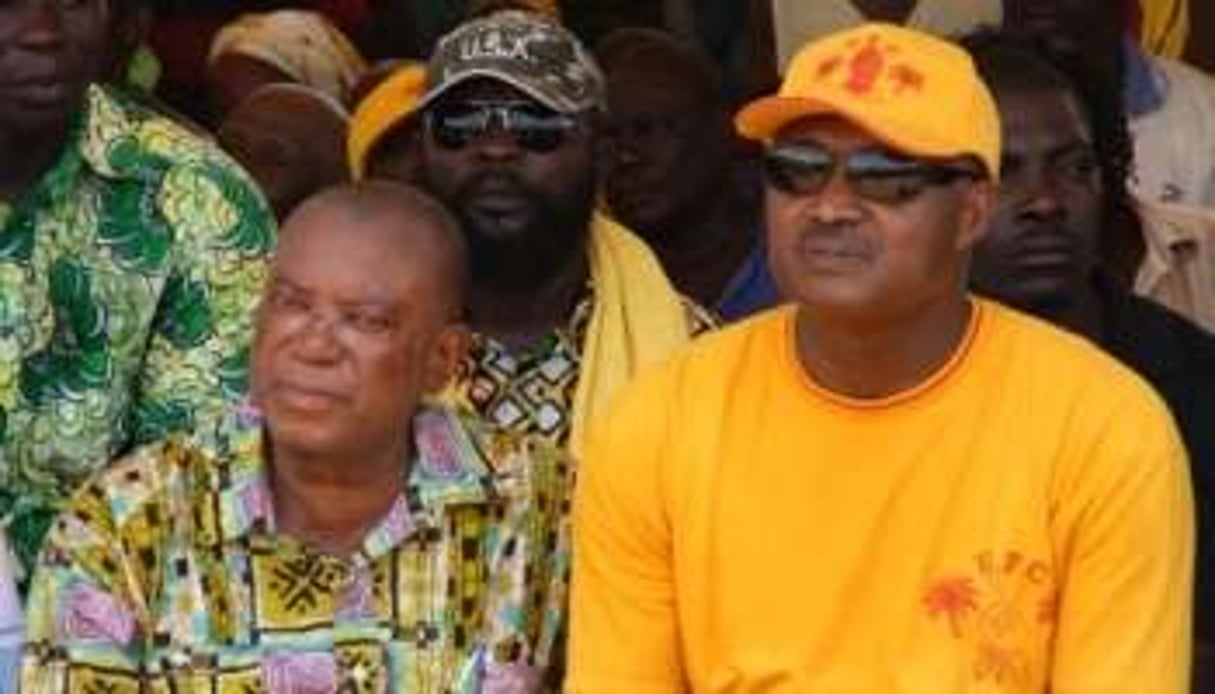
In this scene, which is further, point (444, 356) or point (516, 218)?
point (516, 218)

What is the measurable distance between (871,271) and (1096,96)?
146 centimetres

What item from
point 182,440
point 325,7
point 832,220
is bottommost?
Result: point 182,440

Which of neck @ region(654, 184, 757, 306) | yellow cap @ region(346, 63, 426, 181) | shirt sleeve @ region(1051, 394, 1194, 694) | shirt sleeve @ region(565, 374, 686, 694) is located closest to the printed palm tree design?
shirt sleeve @ region(1051, 394, 1194, 694)

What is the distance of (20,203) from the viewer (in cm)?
453

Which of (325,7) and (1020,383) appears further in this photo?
(325,7)

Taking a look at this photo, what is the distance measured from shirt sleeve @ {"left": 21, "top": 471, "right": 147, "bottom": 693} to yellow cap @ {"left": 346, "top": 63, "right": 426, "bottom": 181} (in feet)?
4.49

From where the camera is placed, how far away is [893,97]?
3.89 m

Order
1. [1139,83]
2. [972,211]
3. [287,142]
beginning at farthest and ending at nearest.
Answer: [1139,83]
[287,142]
[972,211]

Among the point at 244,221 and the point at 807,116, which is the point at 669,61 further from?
the point at 807,116

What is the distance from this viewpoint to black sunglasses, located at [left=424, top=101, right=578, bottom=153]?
5.02m

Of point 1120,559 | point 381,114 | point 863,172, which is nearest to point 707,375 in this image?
point 863,172

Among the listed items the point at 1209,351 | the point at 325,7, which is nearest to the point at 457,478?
the point at 1209,351

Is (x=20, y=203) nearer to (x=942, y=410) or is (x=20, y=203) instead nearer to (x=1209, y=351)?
(x=942, y=410)

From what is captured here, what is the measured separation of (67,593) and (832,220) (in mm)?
1071
